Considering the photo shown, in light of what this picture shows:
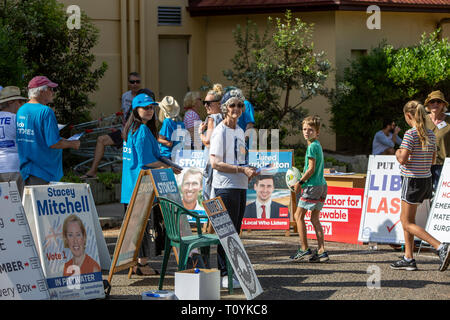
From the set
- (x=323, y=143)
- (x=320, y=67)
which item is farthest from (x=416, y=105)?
(x=323, y=143)

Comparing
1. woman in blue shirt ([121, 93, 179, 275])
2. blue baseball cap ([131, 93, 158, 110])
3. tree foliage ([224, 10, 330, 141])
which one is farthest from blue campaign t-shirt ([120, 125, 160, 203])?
tree foliage ([224, 10, 330, 141])

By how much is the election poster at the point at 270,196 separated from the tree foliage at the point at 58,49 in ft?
17.8

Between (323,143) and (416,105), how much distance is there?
11.8 meters

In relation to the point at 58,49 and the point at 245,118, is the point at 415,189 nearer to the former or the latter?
the point at 245,118

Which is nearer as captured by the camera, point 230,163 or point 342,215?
point 230,163

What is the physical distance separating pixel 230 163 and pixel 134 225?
45.5 inches

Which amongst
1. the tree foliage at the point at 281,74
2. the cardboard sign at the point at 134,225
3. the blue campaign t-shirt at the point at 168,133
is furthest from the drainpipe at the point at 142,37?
the cardboard sign at the point at 134,225

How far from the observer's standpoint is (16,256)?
7.18 metres

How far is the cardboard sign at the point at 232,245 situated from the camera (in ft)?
25.2

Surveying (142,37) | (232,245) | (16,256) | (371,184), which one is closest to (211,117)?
(371,184)

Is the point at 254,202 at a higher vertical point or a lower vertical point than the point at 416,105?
lower

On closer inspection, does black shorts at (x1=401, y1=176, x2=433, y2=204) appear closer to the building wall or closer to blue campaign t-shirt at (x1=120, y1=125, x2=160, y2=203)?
blue campaign t-shirt at (x1=120, y1=125, x2=160, y2=203)

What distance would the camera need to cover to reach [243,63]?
19.9m
